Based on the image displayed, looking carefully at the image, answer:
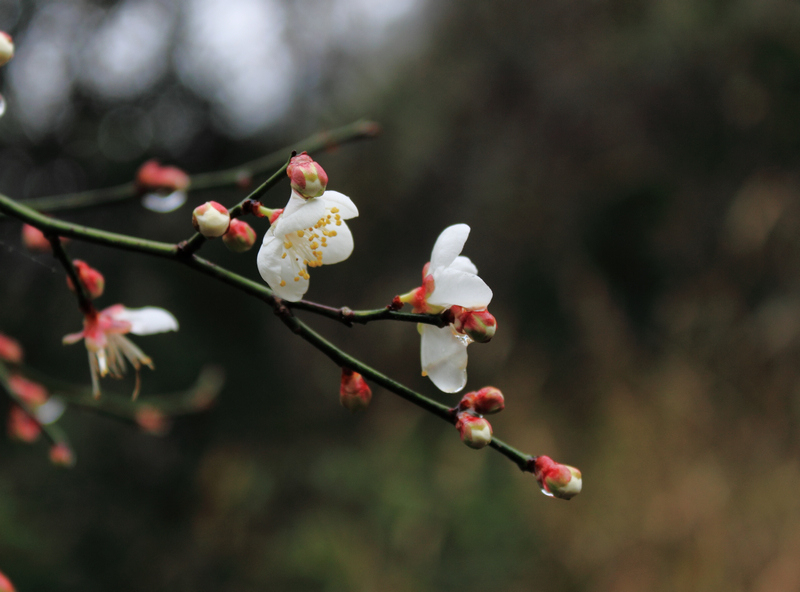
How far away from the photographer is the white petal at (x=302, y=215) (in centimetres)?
42

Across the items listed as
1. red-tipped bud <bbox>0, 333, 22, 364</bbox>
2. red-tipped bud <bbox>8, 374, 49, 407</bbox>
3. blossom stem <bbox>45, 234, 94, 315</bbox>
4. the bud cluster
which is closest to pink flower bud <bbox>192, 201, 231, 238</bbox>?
blossom stem <bbox>45, 234, 94, 315</bbox>

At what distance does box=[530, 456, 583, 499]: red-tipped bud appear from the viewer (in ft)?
1.49

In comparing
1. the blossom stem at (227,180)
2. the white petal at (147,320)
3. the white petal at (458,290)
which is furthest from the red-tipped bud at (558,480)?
the blossom stem at (227,180)

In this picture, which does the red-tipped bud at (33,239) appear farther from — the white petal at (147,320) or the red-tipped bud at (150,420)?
the red-tipped bud at (150,420)

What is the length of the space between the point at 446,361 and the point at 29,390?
870 millimetres

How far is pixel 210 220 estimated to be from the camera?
0.40 metres

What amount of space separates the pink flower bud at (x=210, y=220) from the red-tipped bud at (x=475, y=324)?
201 millimetres

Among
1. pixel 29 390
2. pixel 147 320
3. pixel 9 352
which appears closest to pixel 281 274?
pixel 147 320

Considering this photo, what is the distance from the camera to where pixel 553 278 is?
9.37ft

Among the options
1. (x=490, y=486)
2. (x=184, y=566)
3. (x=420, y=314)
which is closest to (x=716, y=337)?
(x=490, y=486)

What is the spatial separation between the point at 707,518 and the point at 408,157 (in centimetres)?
244

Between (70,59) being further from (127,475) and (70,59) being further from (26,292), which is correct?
(127,475)

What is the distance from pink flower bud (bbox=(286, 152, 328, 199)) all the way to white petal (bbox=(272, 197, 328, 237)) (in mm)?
21

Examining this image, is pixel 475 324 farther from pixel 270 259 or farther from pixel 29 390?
pixel 29 390
